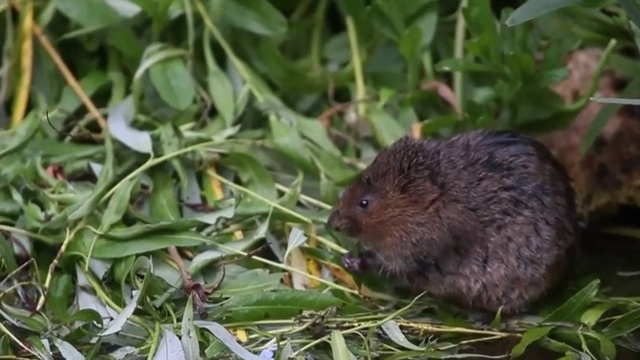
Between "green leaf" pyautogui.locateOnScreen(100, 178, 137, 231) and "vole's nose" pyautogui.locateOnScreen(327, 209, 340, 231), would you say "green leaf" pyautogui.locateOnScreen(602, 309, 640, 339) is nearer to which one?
"vole's nose" pyautogui.locateOnScreen(327, 209, 340, 231)

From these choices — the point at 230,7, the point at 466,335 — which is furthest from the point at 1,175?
the point at 466,335

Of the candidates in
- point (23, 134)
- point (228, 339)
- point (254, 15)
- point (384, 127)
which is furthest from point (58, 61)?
point (228, 339)

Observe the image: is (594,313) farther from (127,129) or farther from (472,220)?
(127,129)

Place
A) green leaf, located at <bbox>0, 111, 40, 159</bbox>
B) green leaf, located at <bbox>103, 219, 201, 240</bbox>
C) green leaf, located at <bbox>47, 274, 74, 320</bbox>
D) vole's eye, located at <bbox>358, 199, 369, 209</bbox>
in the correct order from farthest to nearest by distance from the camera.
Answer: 1. green leaf, located at <bbox>0, 111, 40, 159</bbox>
2. vole's eye, located at <bbox>358, 199, 369, 209</bbox>
3. green leaf, located at <bbox>103, 219, 201, 240</bbox>
4. green leaf, located at <bbox>47, 274, 74, 320</bbox>

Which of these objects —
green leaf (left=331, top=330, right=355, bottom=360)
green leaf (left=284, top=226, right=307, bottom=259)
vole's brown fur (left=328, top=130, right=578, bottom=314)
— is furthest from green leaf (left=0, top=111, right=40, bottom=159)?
green leaf (left=331, top=330, right=355, bottom=360)

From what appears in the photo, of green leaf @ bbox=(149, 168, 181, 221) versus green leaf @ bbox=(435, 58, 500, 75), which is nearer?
green leaf @ bbox=(149, 168, 181, 221)

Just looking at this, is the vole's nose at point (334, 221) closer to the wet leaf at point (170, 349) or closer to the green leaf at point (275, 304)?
the green leaf at point (275, 304)
